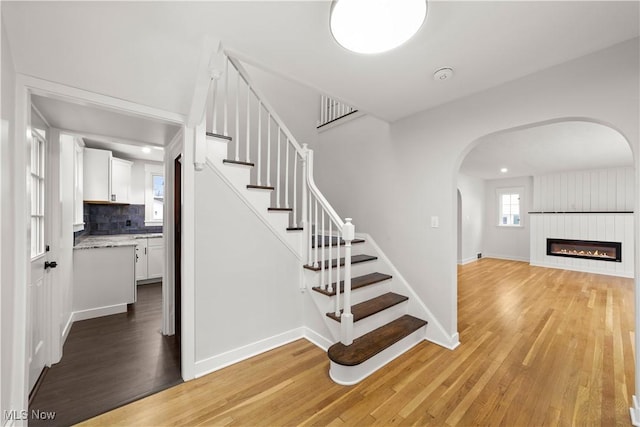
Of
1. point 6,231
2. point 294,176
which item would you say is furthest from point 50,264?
point 294,176

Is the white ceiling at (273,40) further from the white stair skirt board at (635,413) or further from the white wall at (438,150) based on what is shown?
the white stair skirt board at (635,413)

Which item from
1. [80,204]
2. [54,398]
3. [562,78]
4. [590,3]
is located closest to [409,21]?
[590,3]

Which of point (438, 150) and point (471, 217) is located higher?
point (438, 150)

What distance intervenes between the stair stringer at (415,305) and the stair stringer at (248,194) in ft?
3.45

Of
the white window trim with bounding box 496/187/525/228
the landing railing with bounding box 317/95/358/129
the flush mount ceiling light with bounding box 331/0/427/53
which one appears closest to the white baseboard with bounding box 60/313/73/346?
the flush mount ceiling light with bounding box 331/0/427/53

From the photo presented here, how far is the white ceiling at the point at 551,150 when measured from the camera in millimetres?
3465

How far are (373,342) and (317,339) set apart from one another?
1.98ft

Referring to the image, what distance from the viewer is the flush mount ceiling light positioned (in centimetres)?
118

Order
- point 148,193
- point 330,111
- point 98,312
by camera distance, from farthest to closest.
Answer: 1. point 148,193
2. point 330,111
3. point 98,312

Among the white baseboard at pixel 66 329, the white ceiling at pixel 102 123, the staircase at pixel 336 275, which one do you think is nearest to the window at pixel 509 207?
the staircase at pixel 336 275

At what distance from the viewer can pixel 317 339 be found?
2.47 meters

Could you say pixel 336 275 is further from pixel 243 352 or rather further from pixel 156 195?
pixel 156 195

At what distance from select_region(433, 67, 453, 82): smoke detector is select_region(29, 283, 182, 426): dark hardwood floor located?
3084 millimetres

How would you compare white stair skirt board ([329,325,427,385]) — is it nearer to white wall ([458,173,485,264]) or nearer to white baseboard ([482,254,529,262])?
white wall ([458,173,485,264])
